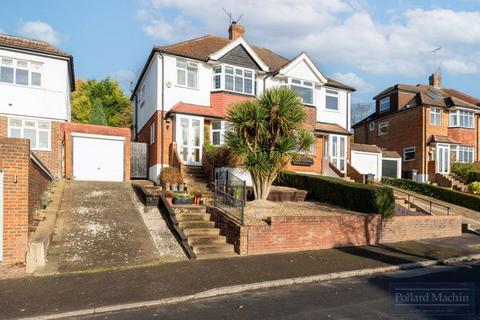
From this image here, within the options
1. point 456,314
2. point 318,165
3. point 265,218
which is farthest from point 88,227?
point 318,165

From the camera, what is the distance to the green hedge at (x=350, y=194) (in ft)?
43.2

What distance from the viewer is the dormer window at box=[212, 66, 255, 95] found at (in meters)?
20.0

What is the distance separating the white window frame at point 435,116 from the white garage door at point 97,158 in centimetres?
2358

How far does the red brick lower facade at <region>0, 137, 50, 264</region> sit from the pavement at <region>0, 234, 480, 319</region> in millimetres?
1018

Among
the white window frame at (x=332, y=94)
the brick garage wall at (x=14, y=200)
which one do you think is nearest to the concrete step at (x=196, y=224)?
the brick garage wall at (x=14, y=200)

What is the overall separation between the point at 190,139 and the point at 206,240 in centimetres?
908

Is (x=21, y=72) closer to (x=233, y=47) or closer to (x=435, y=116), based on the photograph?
(x=233, y=47)

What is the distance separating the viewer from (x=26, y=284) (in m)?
7.39

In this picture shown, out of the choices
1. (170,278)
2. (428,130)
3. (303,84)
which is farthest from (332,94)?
(170,278)

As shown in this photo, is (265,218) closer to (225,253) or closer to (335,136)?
(225,253)

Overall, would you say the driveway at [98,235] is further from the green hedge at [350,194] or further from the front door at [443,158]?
the front door at [443,158]

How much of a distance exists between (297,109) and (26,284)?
30.8ft

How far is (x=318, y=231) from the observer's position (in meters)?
11.5

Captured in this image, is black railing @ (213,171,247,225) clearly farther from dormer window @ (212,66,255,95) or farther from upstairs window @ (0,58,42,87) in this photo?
upstairs window @ (0,58,42,87)
